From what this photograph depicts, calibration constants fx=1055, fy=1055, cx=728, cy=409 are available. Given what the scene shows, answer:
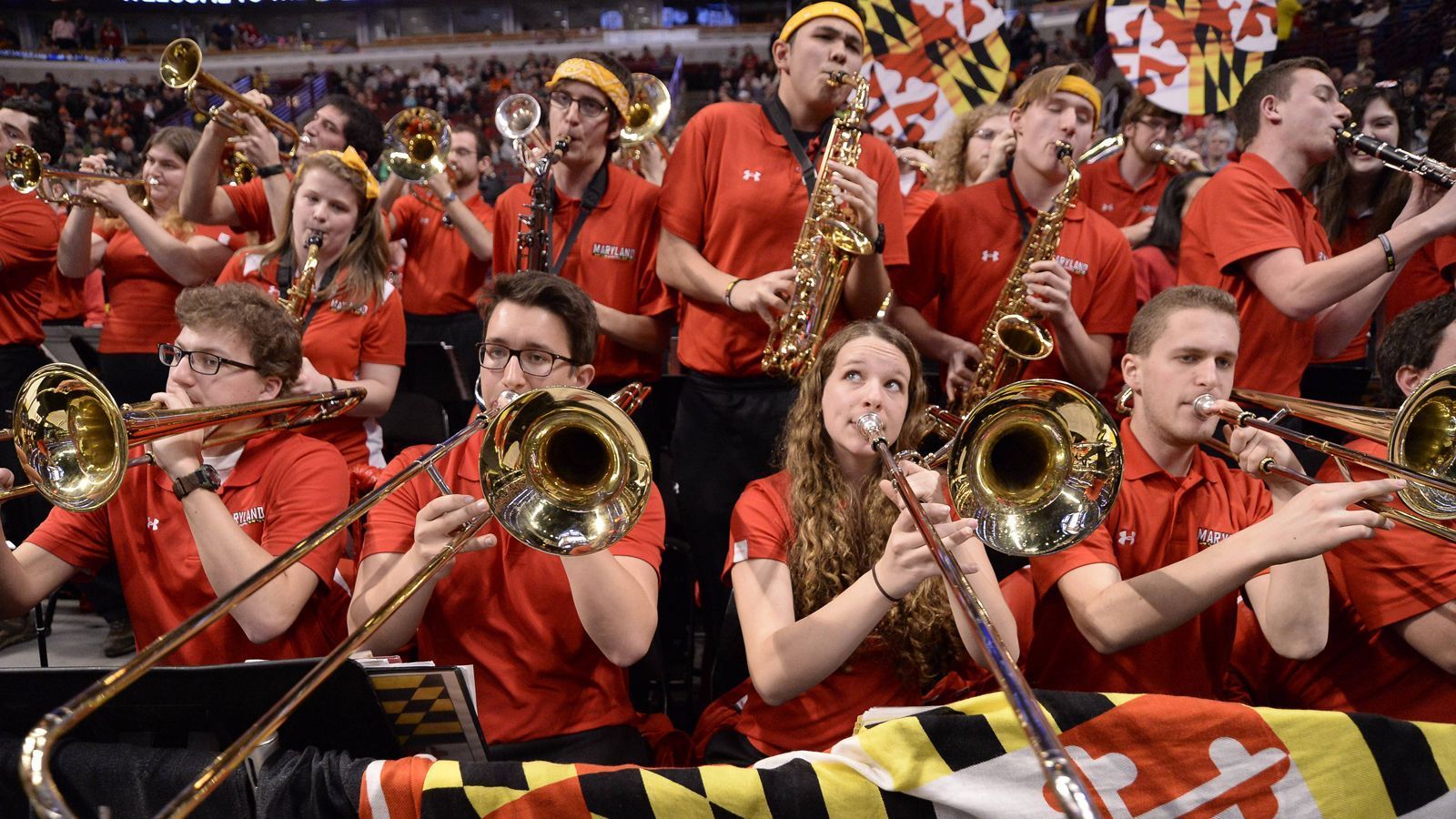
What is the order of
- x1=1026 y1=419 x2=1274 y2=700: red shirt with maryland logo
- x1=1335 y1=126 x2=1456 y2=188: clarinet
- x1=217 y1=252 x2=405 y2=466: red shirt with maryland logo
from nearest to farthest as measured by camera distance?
x1=1026 y1=419 x2=1274 y2=700: red shirt with maryland logo
x1=1335 y1=126 x2=1456 y2=188: clarinet
x1=217 y1=252 x2=405 y2=466: red shirt with maryland logo

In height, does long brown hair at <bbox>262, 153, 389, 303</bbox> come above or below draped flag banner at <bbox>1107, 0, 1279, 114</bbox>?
below

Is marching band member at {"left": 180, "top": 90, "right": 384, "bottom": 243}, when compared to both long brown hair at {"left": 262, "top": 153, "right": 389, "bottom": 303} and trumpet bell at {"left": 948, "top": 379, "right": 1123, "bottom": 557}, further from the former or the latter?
trumpet bell at {"left": 948, "top": 379, "right": 1123, "bottom": 557}

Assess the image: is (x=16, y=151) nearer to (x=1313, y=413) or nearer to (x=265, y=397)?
(x=265, y=397)

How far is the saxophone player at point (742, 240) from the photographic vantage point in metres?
3.38

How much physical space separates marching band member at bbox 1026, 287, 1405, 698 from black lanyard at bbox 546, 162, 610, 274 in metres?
2.02

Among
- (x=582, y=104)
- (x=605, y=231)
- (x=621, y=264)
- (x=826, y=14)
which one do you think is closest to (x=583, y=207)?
(x=605, y=231)

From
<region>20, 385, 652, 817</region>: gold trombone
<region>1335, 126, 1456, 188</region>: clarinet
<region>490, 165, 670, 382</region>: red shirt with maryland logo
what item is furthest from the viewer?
<region>490, 165, 670, 382</region>: red shirt with maryland logo

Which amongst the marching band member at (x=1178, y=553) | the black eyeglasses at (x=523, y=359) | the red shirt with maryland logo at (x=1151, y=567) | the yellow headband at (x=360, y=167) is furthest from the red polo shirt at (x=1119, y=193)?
the black eyeglasses at (x=523, y=359)

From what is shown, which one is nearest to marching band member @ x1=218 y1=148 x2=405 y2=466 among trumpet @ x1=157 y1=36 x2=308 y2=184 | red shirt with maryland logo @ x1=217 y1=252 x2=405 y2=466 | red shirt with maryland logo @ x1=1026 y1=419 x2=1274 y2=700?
red shirt with maryland logo @ x1=217 y1=252 x2=405 y2=466

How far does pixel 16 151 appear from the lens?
4.73 meters

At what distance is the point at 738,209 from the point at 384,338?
136cm

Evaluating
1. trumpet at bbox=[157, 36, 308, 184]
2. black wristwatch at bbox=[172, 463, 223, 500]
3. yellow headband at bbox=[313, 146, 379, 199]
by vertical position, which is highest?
trumpet at bbox=[157, 36, 308, 184]

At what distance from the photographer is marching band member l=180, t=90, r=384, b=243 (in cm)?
430

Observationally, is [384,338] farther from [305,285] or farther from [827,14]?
[827,14]
